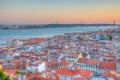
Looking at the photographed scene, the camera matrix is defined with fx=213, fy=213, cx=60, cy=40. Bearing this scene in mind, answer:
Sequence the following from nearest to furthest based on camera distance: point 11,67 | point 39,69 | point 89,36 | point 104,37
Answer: point 39,69 → point 11,67 → point 104,37 → point 89,36

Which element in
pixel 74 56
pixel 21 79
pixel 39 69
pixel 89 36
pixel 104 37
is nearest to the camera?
pixel 21 79

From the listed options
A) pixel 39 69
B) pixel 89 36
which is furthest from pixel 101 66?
pixel 89 36

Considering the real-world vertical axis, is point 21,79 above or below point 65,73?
above

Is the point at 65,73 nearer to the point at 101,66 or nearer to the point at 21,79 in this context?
the point at 101,66

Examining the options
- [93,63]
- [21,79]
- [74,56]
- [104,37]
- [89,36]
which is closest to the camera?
[21,79]

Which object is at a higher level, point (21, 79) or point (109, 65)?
point (21, 79)

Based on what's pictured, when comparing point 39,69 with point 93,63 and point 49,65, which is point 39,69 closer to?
point 49,65

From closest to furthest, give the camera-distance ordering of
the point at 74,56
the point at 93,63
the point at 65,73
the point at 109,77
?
the point at 109,77 → the point at 65,73 → the point at 93,63 → the point at 74,56

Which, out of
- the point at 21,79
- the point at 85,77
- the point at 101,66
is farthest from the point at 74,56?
the point at 21,79

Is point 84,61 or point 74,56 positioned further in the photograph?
point 74,56
